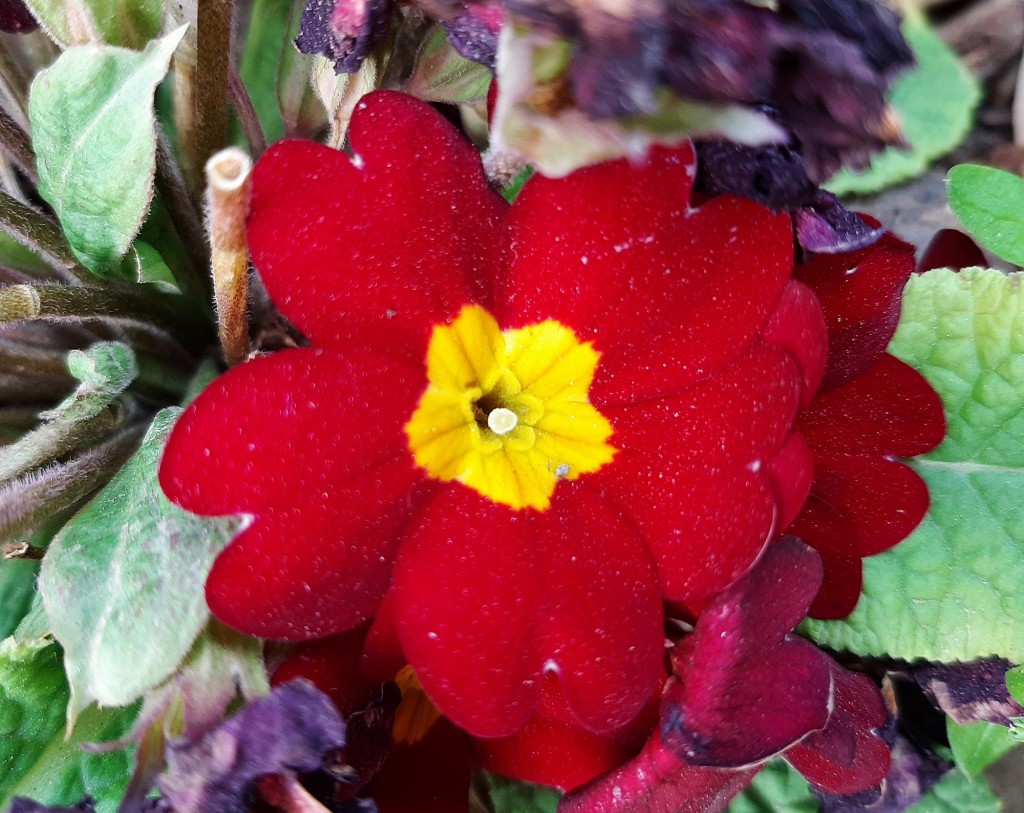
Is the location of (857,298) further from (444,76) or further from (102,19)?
(102,19)

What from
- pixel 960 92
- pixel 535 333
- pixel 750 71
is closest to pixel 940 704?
pixel 535 333

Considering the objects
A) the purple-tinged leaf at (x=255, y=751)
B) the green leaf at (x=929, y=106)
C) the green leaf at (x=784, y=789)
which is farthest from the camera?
the green leaf at (x=929, y=106)

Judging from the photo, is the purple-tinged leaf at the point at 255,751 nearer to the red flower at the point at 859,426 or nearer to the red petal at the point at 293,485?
the red petal at the point at 293,485

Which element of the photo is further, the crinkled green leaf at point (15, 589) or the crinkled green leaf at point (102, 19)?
the crinkled green leaf at point (15, 589)

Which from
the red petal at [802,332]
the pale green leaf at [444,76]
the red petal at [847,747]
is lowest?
the red petal at [847,747]

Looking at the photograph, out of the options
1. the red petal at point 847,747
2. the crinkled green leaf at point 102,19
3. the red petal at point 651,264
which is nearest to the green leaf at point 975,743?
the red petal at point 847,747

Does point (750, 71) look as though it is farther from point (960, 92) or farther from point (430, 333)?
point (960, 92)
